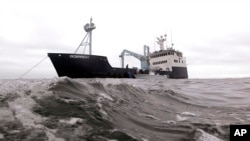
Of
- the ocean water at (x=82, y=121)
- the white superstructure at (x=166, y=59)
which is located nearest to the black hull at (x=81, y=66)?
the white superstructure at (x=166, y=59)

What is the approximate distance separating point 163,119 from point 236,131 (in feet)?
4.67

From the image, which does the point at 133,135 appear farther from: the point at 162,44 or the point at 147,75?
the point at 162,44

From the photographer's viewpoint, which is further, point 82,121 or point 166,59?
point 166,59

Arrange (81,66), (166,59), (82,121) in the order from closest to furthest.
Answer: (82,121)
(81,66)
(166,59)

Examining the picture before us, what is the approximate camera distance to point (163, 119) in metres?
4.62

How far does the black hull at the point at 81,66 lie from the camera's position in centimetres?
3444

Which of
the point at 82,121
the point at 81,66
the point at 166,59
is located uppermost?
the point at 166,59

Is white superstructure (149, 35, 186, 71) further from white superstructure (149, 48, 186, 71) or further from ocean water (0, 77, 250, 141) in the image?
ocean water (0, 77, 250, 141)

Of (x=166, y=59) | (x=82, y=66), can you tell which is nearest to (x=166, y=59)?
(x=166, y=59)

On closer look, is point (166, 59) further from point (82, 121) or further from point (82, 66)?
point (82, 121)

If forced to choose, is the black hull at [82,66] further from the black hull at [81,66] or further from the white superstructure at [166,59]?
the white superstructure at [166,59]

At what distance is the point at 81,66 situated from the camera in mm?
35344

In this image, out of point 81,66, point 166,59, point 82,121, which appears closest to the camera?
point 82,121

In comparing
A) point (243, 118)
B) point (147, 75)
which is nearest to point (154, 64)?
point (147, 75)
